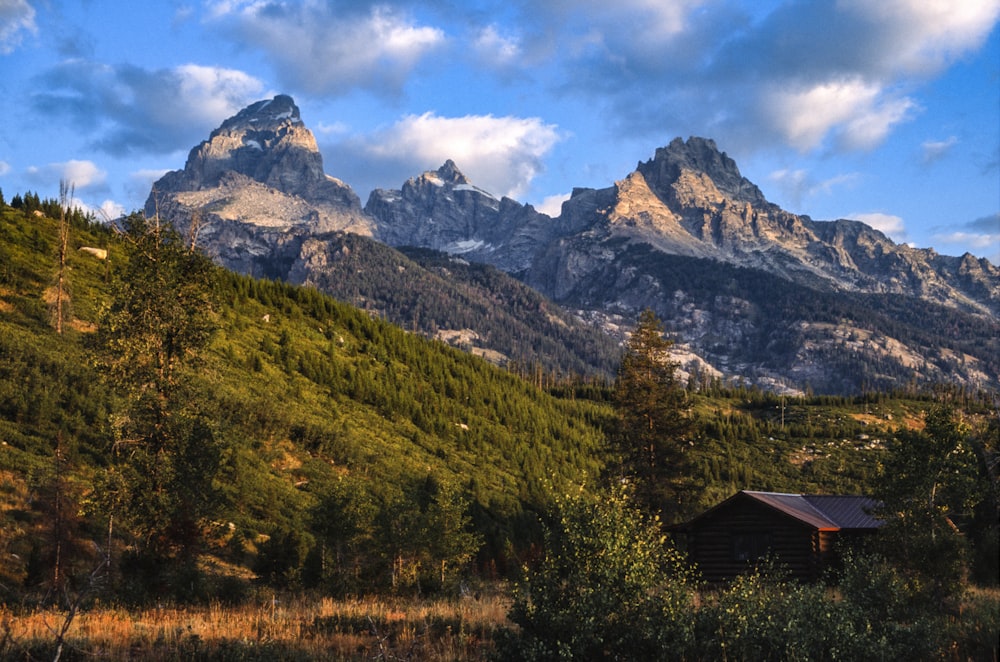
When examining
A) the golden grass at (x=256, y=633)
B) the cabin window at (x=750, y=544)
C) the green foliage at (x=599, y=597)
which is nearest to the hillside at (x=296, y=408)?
the green foliage at (x=599, y=597)

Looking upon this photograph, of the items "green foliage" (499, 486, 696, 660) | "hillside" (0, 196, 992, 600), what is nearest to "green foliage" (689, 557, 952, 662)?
"green foliage" (499, 486, 696, 660)

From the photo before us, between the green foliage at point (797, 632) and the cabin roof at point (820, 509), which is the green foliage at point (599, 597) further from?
the cabin roof at point (820, 509)

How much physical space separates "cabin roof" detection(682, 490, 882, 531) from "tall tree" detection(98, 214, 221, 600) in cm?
3014

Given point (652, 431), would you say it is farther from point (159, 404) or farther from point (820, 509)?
point (159, 404)

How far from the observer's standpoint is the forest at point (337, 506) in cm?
1171

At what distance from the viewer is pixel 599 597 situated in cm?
1112

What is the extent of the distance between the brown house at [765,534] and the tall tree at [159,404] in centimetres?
2914

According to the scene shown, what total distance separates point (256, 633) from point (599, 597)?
8.25 m

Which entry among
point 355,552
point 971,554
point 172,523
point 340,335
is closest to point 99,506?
point 172,523

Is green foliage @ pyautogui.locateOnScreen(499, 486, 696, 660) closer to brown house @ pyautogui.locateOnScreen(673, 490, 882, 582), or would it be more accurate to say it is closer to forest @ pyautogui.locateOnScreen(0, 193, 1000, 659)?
forest @ pyautogui.locateOnScreen(0, 193, 1000, 659)

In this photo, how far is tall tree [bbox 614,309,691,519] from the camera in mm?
42450

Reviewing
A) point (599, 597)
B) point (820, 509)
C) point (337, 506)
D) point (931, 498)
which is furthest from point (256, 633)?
point (820, 509)

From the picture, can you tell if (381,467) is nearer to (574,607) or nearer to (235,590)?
(235,590)

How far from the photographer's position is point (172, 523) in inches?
845
